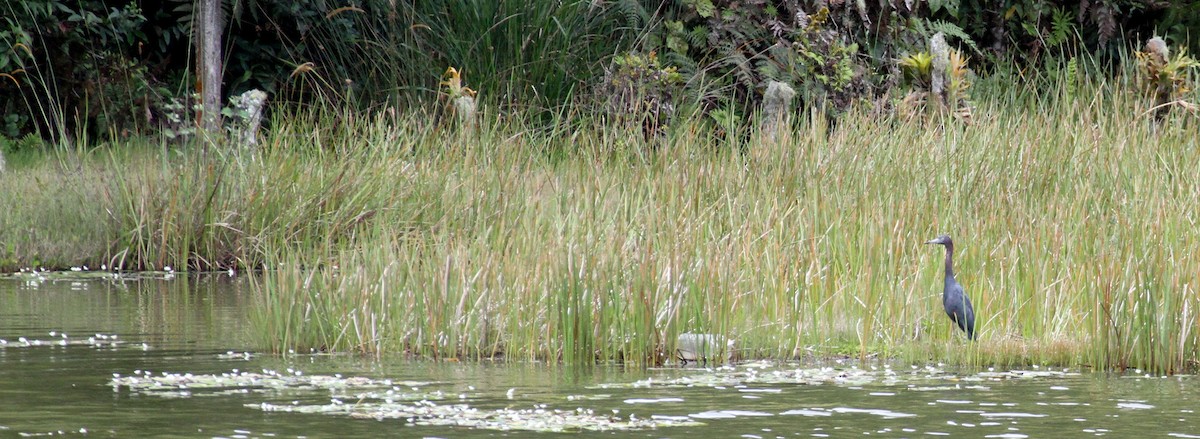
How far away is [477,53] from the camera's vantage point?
1316 cm

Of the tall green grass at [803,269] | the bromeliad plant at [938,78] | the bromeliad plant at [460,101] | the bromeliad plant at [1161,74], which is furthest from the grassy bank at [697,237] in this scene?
the bromeliad plant at [938,78]

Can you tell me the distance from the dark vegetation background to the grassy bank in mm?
1985

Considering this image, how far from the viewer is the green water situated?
4.91 m

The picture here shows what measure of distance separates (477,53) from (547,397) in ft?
25.8

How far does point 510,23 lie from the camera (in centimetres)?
1312

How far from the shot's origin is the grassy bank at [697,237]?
6680mm

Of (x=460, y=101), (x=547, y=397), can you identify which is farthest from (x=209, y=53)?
(x=547, y=397)

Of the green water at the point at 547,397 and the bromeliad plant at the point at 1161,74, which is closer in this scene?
the green water at the point at 547,397

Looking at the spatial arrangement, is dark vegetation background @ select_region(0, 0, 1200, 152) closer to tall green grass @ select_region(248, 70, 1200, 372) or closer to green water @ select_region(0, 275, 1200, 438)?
tall green grass @ select_region(248, 70, 1200, 372)

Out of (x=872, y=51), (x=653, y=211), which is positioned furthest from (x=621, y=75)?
(x=653, y=211)

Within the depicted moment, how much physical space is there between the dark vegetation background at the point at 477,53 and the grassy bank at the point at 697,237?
1.99 meters

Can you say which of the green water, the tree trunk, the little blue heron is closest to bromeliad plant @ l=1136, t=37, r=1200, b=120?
the little blue heron

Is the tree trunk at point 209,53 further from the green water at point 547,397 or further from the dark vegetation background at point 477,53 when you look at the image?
the green water at point 547,397

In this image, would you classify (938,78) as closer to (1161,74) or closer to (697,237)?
(1161,74)
